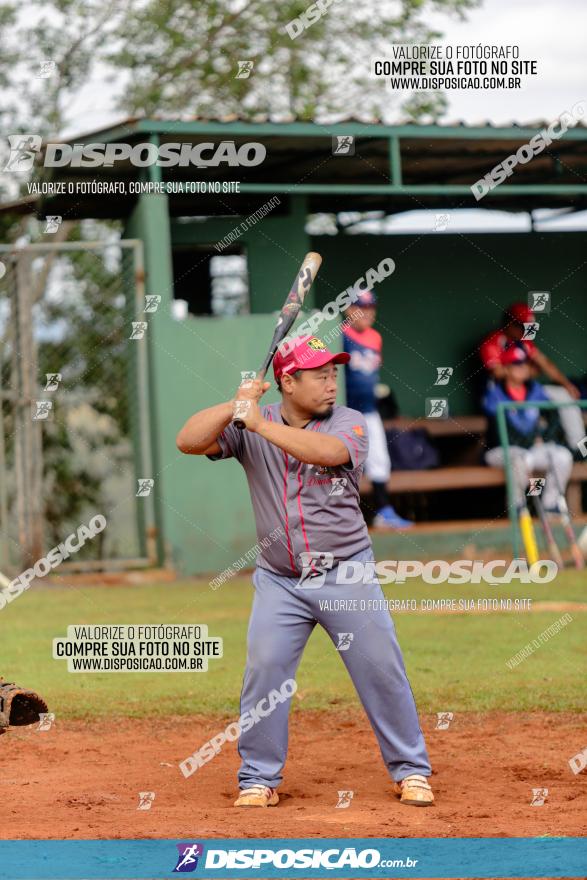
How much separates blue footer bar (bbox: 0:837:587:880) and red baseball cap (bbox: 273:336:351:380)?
186cm

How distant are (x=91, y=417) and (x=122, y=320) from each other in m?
1.14

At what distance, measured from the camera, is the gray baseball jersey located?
5.52 m

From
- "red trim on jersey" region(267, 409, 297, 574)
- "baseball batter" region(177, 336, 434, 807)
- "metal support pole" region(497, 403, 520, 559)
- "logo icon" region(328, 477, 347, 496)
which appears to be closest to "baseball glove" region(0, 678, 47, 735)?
"baseball batter" region(177, 336, 434, 807)

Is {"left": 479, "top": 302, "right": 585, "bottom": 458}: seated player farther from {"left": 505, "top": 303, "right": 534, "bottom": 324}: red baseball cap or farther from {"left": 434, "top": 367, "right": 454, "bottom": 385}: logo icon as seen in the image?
{"left": 434, "top": 367, "right": 454, "bottom": 385}: logo icon

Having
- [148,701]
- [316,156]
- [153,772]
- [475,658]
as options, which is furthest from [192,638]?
[316,156]

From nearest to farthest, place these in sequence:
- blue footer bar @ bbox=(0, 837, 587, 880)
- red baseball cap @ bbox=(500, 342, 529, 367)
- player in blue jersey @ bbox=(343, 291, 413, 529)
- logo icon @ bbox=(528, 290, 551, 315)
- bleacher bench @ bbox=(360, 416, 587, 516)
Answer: blue footer bar @ bbox=(0, 837, 587, 880)
player in blue jersey @ bbox=(343, 291, 413, 529)
red baseball cap @ bbox=(500, 342, 529, 367)
logo icon @ bbox=(528, 290, 551, 315)
bleacher bench @ bbox=(360, 416, 587, 516)

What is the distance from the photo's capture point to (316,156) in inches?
526

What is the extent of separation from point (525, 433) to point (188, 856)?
883cm

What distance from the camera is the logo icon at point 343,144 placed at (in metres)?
12.5

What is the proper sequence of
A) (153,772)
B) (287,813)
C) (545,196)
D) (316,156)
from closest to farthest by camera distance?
(287,813)
(153,772)
(316,156)
(545,196)

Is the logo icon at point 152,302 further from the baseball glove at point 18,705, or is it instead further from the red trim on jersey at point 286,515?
the red trim on jersey at point 286,515

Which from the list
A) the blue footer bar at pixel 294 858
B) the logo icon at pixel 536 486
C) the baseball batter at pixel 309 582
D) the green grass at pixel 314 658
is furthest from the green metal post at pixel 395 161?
the blue footer bar at pixel 294 858

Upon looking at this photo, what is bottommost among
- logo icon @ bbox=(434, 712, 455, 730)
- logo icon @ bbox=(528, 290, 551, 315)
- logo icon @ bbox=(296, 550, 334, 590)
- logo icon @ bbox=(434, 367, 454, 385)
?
logo icon @ bbox=(434, 712, 455, 730)

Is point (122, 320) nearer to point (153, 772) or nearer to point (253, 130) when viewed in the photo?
point (253, 130)
